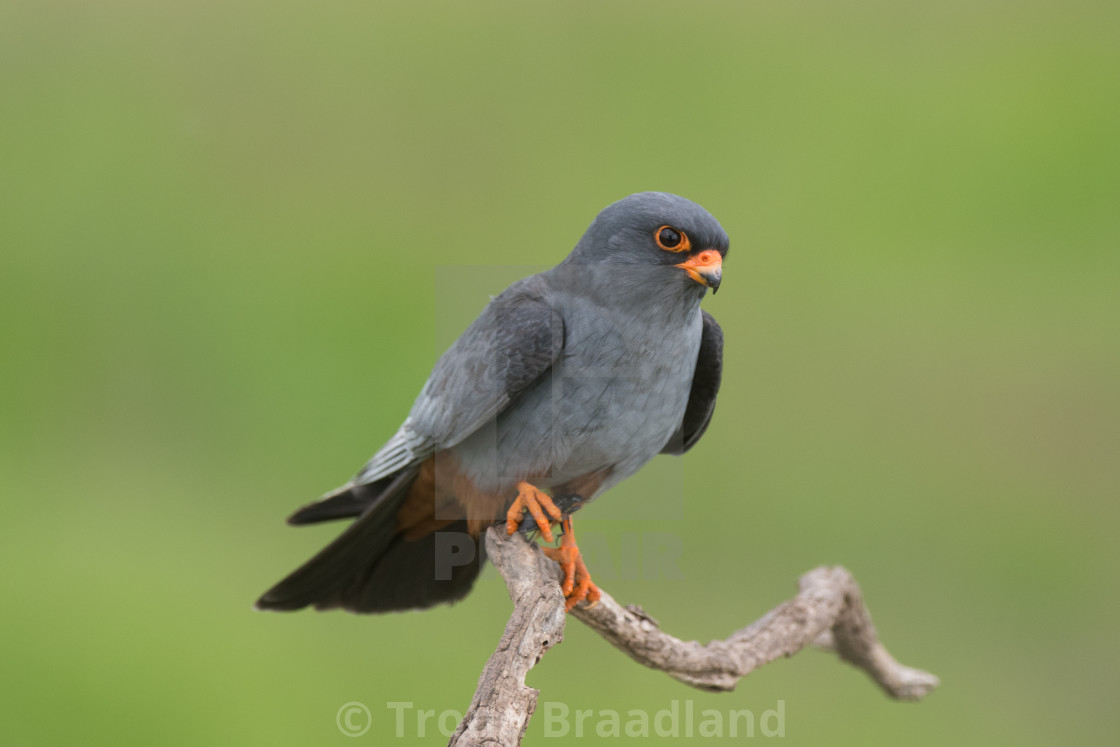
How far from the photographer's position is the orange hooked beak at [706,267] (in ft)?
7.15

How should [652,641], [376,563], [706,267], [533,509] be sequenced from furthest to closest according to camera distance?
[376,563] → [652,641] → [533,509] → [706,267]

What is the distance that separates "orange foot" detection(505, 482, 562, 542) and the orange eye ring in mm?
651

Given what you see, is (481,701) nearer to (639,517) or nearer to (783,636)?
(639,517)

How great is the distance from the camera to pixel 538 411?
2316 mm

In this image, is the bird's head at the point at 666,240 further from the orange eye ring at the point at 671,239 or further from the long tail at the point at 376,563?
the long tail at the point at 376,563

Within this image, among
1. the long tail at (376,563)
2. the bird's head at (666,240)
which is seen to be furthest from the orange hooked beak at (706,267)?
the long tail at (376,563)

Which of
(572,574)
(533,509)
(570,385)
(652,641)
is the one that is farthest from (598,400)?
(652,641)

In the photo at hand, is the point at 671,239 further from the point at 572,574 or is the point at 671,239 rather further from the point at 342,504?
the point at 342,504

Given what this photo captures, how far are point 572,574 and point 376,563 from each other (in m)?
0.68

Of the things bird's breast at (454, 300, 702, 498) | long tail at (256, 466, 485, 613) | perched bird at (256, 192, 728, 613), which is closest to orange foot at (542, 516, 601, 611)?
perched bird at (256, 192, 728, 613)

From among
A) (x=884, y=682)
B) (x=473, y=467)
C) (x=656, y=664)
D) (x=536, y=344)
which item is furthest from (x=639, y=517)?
(x=884, y=682)

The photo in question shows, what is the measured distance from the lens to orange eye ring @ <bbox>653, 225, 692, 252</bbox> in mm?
2230

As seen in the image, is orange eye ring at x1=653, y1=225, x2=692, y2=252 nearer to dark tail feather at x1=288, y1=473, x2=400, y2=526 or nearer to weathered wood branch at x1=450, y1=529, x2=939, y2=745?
weathered wood branch at x1=450, y1=529, x2=939, y2=745

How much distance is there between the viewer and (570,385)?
7.52 ft
